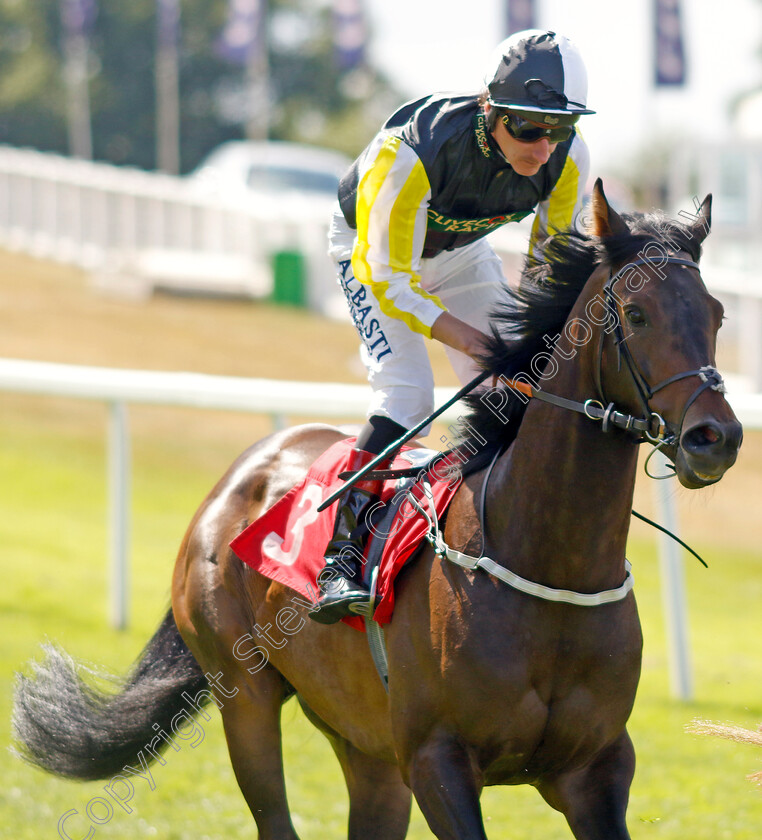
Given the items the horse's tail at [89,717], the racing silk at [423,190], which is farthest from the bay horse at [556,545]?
the horse's tail at [89,717]

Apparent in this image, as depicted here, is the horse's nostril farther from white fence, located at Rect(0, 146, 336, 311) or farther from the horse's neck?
white fence, located at Rect(0, 146, 336, 311)

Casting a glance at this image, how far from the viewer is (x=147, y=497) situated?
9.67 m

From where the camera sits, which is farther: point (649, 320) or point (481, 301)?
point (481, 301)

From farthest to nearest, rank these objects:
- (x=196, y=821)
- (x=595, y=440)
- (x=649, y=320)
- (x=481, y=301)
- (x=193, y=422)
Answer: (x=193, y=422) < (x=196, y=821) < (x=481, y=301) < (x=595, y=440) < (x=649, y=320)

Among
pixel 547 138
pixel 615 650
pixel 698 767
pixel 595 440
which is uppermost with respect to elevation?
pixel 547 138

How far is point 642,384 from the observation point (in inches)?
97.7

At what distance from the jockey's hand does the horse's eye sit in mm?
495

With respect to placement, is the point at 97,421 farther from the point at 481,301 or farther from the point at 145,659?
the point at 481,301

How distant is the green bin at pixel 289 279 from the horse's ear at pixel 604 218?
14.3 metres

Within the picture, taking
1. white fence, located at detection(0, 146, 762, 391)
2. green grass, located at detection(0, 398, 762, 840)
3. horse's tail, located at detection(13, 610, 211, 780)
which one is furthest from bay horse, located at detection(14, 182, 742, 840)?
white fence, located at detection(0, 146, 762, 391)

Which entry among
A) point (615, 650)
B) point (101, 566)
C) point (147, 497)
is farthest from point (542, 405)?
point (147, 497)

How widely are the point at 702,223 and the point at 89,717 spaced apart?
2.50 meters

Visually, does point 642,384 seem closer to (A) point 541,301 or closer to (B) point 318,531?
(A) point 541,301

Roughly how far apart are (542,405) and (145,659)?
6.28 feet
